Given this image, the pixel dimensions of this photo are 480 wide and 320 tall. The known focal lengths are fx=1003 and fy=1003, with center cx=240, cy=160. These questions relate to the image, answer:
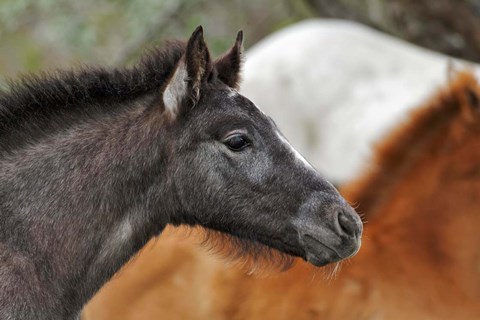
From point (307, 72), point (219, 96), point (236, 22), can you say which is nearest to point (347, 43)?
point (307, 72)

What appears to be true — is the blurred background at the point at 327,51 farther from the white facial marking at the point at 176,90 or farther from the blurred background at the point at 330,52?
the white facial marking at the point at 176,90

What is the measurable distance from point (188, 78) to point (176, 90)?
0.20 ft

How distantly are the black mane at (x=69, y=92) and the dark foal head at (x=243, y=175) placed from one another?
6.5 inches

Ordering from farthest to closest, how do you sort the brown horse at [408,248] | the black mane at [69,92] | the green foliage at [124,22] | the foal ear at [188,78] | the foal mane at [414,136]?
the green foliage at [124,22]
the foal mane at [414,136]
the brown horse at [408,248]
the black mane at [69,92]
the foal ear at [188,78]

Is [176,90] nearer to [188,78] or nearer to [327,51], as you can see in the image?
[188,78]

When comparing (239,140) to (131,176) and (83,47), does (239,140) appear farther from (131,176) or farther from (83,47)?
(83,47)

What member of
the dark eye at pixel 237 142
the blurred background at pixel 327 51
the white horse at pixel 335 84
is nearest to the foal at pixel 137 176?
the dark eye at pixel 237 142

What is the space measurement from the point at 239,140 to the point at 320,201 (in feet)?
1.17

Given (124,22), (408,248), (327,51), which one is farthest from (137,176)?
(124,22)

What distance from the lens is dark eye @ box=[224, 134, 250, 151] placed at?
11.5 feet

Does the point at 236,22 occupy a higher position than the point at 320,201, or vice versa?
the point at 320,201

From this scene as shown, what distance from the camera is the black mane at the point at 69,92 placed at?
3570 mm

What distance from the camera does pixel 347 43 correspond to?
9023 mm

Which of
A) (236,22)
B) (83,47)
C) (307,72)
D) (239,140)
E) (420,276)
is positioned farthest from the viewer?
(236,22)
